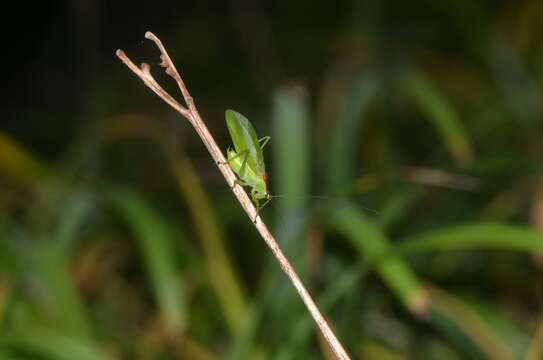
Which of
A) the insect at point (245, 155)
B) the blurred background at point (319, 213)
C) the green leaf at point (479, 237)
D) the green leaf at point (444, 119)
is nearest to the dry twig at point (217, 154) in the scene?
the insect at point (245, 155)

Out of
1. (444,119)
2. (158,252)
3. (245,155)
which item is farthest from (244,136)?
(444,119)

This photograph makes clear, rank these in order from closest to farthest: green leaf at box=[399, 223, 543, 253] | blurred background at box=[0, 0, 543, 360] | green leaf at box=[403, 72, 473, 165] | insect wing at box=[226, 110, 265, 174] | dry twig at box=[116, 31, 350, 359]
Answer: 1. dry twig at box=[116, 31, 350, 359]
2. insect wing at box=[226, 110, 265, 174]
3. green leaf at box=[399, 223, 543, 253]
4. blurred background at box=[0, 0, 543, 360]
5. green leaf at box=[403, 72, 473, 165]

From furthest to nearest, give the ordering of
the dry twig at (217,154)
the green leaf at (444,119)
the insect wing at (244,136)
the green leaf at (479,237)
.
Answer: the green leaf at (444,119), the green leaf at (479,237), the insect wing at (244,136), the dry twig at (217,154)

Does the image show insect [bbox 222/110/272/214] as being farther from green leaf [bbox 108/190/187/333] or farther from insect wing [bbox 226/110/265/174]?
green leaf [bbox 108/190/187/333]

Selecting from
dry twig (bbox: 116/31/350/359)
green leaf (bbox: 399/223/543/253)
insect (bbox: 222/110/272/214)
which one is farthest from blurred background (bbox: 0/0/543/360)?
dry twig (bbox: 116/31/350/359)

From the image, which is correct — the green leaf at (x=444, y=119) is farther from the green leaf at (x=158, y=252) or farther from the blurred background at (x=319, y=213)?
the green leaf at (x=158, y=252)

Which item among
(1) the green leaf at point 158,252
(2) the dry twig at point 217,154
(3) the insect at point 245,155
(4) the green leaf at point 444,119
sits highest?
(4) the green leaf at point 444,119
